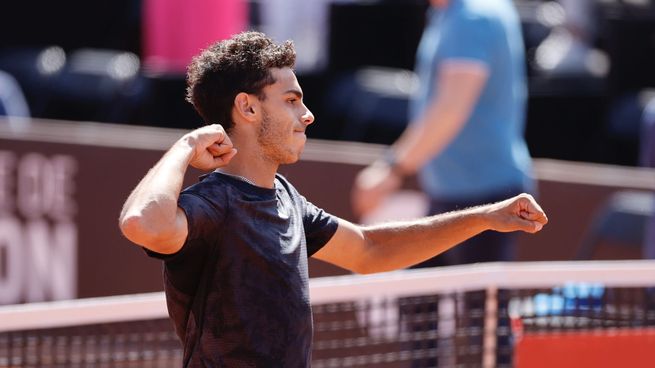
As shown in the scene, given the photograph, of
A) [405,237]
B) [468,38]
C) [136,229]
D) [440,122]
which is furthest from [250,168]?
[468,38]

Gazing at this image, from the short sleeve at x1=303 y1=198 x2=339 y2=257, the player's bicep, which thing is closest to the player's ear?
the short sleeve at x1=303 y1=198 x2=339 y2=257

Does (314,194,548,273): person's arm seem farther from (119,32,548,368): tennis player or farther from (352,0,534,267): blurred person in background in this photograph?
(352,0,534,267): blurred person in background

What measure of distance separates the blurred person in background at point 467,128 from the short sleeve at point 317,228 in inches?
106

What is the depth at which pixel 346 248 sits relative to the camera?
3883mm

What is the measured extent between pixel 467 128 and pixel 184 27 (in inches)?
138

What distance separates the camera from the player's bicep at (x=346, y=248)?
3848 mm

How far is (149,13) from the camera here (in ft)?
33.1

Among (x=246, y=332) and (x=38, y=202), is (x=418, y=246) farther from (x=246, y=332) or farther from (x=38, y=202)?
(x=38, y=202)

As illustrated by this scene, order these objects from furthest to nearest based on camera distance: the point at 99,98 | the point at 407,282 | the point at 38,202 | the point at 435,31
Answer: the point at 99,98, the point at 38,202, the point at 435,31, the point at 407,282

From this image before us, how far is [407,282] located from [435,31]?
1.58 metres

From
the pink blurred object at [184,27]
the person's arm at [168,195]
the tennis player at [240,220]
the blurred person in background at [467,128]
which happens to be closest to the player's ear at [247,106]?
the tennis player at [240,220]

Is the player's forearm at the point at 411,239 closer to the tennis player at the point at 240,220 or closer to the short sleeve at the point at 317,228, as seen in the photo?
the short sleeve at the point at 317,228

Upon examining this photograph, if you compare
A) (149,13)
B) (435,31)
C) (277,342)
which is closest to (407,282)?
(435,31)

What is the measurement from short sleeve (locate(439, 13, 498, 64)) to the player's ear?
10.2ft
